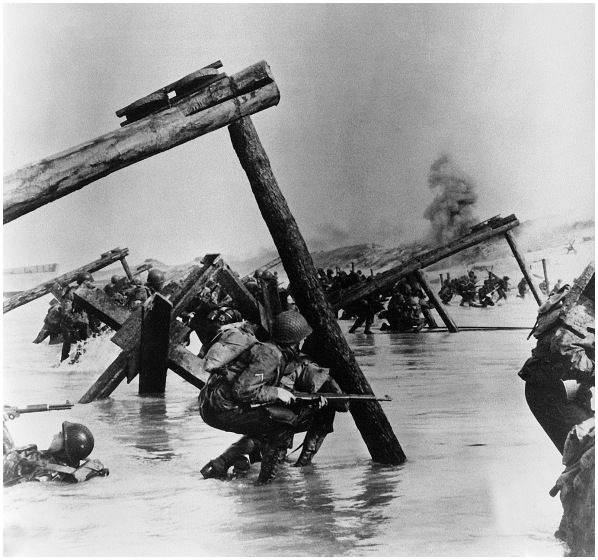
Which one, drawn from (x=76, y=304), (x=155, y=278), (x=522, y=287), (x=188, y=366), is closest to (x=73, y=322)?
(x=76, y=304)

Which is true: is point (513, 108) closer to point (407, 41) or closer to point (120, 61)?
point (407, 41)

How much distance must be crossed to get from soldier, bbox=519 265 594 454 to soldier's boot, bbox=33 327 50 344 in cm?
302

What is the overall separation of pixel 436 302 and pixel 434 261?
0.33 metres

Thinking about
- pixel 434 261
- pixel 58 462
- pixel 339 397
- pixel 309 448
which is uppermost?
pixel 434 261

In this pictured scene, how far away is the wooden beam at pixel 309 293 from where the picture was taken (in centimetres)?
520

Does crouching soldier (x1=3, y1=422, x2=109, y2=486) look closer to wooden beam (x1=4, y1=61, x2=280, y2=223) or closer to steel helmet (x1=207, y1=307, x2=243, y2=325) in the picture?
steel helmet (x1=207, y1=307, x2=243, y2=325)

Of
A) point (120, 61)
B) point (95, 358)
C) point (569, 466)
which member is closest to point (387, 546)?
point (569, 466)

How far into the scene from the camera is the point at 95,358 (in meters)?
5.50

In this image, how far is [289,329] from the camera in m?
5.11

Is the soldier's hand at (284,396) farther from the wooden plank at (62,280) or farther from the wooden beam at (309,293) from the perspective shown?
the wooden plank at (62,280)

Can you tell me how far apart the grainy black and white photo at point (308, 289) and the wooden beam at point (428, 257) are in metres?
0.02

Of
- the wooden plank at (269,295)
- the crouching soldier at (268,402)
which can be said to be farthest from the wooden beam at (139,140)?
the crouching soldier at (268,402)

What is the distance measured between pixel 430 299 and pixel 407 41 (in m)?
1.69

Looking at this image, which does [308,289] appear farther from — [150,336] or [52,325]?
[52,325]
